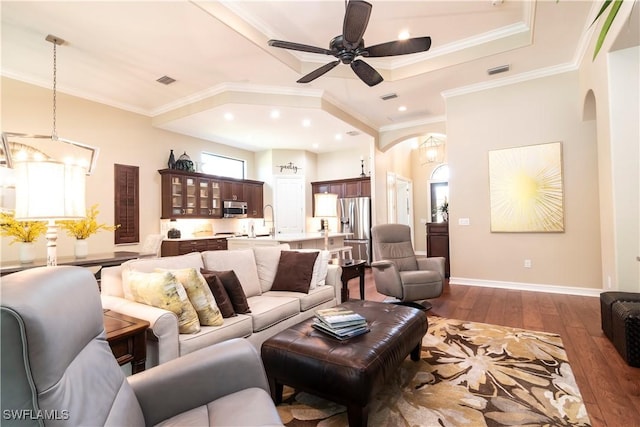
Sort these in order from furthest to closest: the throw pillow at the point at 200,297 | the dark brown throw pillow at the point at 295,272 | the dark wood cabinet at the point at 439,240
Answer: the dark wood cabinet at the point at 439,240
the dark brown throw pillow at the point at 295,272
the throw pillow at the point at 200,297

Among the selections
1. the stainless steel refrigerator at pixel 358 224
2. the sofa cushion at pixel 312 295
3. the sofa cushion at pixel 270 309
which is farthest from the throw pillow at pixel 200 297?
the stainless steel refrigerator at pixel 358 224

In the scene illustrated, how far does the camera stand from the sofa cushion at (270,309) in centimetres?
234

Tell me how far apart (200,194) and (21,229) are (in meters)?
3.85

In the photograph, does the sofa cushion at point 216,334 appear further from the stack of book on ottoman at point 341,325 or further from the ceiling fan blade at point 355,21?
the ceiling fan blade at point 355,21

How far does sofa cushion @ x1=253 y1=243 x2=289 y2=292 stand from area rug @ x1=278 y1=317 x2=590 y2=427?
3.77 feet

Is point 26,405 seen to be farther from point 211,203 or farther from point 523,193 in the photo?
point 211,203

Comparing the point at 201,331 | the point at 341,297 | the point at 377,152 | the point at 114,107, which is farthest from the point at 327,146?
the point at 201,331

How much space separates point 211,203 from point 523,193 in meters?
5.81

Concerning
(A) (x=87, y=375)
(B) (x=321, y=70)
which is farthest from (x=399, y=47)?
(A) (x=87, y=375)

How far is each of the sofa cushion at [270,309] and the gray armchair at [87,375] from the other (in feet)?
2.85

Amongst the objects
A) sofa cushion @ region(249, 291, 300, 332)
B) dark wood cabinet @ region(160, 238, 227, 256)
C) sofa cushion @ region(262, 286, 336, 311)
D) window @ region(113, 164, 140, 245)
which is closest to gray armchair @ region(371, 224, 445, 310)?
sofa cushion @ region(262, 286, 336, 311)

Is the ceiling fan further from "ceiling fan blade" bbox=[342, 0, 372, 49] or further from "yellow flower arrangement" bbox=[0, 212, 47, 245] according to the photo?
"yellow flower arrangement" bbox=[0, 212, 47, 245]

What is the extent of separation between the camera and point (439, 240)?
17.9 ft

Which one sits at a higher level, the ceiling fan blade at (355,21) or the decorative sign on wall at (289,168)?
the ceiling fan blade at (355,21)
